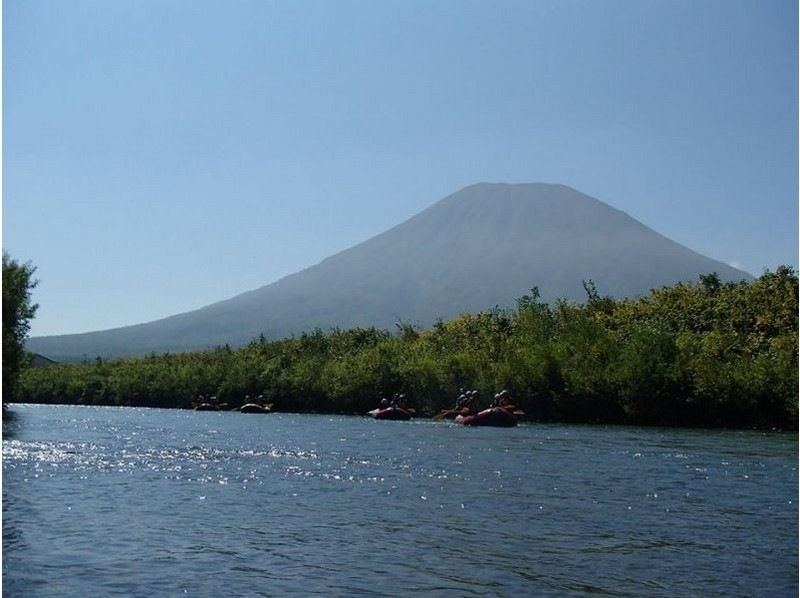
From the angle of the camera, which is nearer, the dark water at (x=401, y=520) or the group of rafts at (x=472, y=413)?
the dark water at (x=401, y=520)

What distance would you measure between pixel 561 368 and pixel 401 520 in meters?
32.7

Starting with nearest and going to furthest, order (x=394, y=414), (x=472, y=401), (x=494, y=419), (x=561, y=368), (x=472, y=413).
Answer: (x=494, y=419) < (x=561, y=368) < (x=394, y=414) < (x=472, y=413) < (x=472, y=401)

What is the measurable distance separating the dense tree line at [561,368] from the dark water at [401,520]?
41.9ft

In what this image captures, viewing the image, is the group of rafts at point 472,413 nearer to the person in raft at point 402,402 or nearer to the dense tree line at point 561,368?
the person in raft at point 402,402

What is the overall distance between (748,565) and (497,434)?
2281cm

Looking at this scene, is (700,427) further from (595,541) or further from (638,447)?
(595,541)

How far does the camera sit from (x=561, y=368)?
160 feet

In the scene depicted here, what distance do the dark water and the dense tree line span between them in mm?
12775

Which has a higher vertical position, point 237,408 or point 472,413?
point 472,413

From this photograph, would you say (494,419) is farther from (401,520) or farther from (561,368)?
(401,520)

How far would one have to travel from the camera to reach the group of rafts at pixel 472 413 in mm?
40731

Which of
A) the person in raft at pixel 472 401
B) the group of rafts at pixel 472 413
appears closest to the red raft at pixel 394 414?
the group of rafts at pixel 472 413

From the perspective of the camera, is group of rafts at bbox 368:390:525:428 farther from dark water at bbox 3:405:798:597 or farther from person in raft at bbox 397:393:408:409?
dark water at bbox 3:405:798:597

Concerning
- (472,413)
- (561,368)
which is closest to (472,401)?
(472,413)
